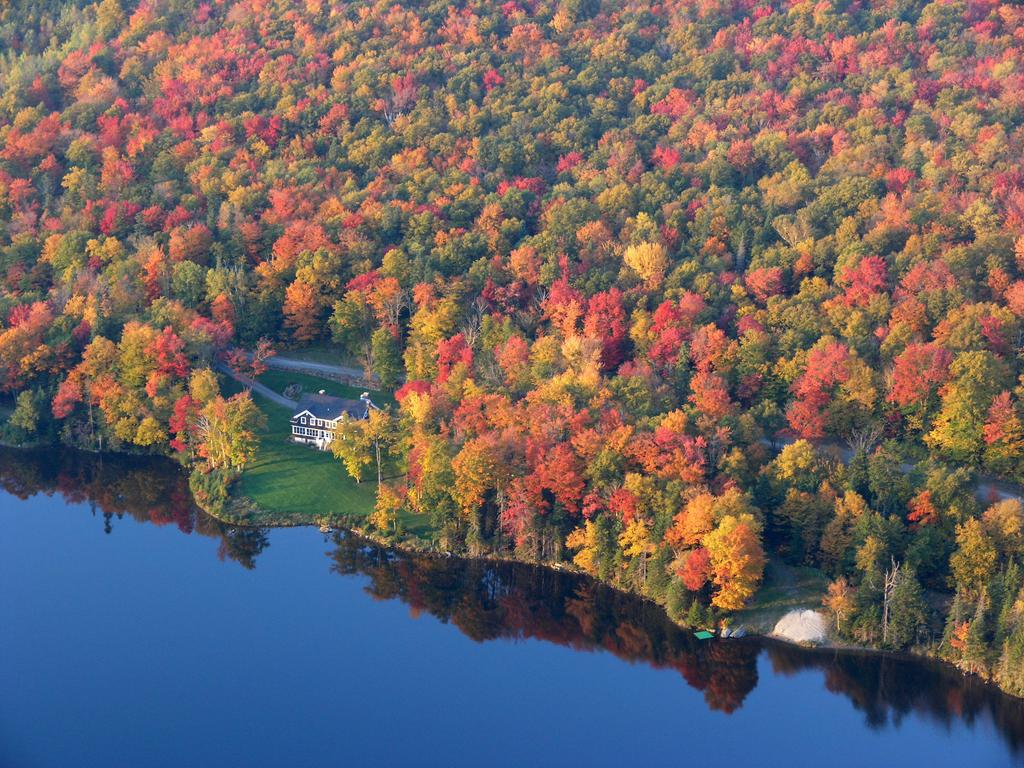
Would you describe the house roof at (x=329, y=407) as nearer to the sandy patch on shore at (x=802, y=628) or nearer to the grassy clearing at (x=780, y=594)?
the grassy clearing at (x=780, y=594)

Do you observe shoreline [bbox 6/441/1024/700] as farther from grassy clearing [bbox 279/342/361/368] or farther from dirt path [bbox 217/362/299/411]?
grassy clearing [bbox 279/342/361/368]

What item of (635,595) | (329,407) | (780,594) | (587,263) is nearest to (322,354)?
(329,407)

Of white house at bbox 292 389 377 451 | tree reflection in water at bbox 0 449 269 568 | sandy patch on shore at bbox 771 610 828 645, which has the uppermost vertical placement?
white house at bbox 292 389 377 451

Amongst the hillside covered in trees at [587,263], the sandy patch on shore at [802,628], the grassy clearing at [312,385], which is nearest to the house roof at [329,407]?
the grassy clearing at [312,385]

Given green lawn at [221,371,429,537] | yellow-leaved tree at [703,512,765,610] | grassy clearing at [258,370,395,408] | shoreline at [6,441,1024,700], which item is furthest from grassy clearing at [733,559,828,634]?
grassy clearing at [258,370,395,408]

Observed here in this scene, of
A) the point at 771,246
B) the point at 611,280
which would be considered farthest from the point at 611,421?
the point at 771,246

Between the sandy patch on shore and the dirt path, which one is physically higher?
the dirt path

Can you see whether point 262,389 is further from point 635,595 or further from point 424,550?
point 635,595

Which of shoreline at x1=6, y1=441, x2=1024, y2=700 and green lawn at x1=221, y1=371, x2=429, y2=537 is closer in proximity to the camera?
shoreline at x1=6, y1=441, x2=1024, y2=700
